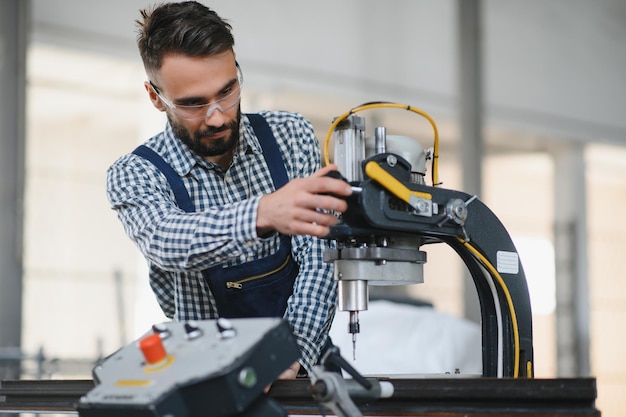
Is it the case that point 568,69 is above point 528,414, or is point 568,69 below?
above

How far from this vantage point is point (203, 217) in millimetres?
1394

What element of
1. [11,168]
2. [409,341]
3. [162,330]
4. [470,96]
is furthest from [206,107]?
[470,96]

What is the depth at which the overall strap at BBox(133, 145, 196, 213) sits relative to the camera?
1702 mm

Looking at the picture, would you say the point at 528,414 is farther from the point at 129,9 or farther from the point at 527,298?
the point at 129,9

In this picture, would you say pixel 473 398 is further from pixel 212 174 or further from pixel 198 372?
pixel 212 174

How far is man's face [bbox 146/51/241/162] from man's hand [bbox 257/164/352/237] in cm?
41

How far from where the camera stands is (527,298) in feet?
5.04

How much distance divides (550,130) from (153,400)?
16.7 feet

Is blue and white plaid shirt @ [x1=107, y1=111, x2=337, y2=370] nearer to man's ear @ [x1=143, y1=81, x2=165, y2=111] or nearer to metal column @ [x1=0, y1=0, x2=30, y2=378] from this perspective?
man's ear @ [x1=143, y1=81, x2=165, y2=111]

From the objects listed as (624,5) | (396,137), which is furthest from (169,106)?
(624,5)

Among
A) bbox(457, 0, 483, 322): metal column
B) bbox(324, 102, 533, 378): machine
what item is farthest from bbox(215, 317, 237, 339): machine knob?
bbox(457, 0, 483, 322): metal column

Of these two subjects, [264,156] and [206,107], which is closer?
[206,107]

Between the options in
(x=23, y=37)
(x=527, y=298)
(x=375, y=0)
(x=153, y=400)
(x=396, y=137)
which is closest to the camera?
(x=153, y=400)

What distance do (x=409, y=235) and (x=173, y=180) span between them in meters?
0.51
